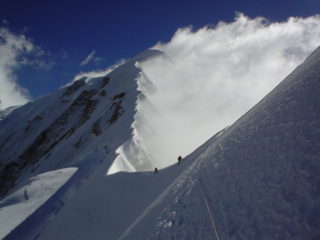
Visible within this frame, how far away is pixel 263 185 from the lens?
4676 millimetres

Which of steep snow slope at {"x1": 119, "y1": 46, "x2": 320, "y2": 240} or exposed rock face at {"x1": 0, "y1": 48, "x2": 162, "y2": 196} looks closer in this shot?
steep snow slope at {"x1": 119, "y1": 46, "x2": 320, "y2": 240}

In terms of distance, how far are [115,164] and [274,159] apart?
14.4m

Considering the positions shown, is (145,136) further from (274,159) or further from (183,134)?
(274,159)

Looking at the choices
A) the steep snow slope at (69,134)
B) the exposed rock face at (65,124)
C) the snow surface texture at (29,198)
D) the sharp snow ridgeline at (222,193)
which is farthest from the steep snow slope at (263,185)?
the exposed rock face at (65,124)

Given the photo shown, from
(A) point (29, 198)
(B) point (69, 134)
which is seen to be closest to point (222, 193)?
(A) point (29, 198)

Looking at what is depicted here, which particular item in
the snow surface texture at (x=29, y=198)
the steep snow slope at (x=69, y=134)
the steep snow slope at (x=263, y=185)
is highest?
the steep snow slope at (x=69, y=134)

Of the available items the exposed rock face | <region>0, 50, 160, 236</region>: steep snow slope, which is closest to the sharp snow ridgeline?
<region>0, 50, 160, 236</region>: steep snow slope

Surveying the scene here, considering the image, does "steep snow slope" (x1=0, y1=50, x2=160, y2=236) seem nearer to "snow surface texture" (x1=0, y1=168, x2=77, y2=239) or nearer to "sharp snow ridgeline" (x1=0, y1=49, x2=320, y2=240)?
"snow surface texture" (x1=0, y1=168, x2=77, y2=239)

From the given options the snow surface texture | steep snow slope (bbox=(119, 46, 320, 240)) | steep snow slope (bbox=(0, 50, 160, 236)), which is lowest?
steep snow slope (bbox=(119, 46, 320, 240))

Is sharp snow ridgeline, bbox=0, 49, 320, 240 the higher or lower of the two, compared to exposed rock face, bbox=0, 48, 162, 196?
lower

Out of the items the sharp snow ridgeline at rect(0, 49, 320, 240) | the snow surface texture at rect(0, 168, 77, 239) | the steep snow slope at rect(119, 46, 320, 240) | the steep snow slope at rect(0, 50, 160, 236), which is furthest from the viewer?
the steep snow slope at rect(0, 50, 160, 236)

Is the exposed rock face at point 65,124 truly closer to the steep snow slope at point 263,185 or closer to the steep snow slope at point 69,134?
the steep snow slope at point 69,134

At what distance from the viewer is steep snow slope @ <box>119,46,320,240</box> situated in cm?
380

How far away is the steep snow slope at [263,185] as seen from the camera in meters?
3.80
